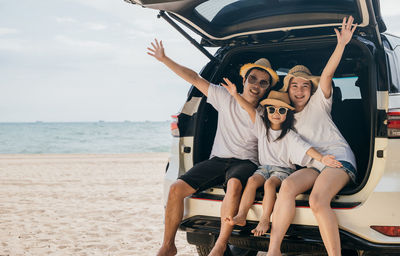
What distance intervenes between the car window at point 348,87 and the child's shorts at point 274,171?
4.01 ft

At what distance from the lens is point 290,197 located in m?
3.10

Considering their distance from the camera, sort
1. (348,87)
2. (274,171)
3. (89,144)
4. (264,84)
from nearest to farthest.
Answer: (274,171)
(264,84)
(348,87)
(89,144)

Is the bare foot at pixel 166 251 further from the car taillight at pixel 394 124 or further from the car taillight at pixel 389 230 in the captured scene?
the car taillight at pixel 394 124

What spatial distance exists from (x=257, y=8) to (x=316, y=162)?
129 cm

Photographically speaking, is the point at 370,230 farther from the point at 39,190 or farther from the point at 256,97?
the point at 39,190

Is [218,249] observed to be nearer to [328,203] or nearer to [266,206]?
[266,206]

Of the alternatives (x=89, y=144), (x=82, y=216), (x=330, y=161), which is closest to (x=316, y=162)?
(x=330, y=161)

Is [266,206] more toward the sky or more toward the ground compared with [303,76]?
more toward the ground

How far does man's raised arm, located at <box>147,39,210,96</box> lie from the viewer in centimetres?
388

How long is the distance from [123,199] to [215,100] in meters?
4.48

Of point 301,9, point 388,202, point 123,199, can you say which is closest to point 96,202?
point 123,199

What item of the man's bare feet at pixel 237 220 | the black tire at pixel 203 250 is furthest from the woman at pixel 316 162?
the black tire at pixel 203 250

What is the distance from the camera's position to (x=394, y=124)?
2.95 metres

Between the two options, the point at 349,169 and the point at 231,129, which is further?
the point at 231,129
